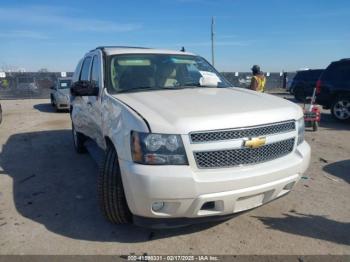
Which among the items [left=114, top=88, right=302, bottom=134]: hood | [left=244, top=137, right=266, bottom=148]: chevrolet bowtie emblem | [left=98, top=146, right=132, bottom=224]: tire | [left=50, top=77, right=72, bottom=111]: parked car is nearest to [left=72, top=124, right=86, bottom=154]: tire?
[left=114, top=88, right=302, bottom=134]: hood

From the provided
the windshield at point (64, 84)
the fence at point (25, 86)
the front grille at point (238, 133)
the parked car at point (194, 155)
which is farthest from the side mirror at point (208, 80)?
the fence at point (25, 86)

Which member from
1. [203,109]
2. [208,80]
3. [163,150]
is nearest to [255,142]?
[203,109]

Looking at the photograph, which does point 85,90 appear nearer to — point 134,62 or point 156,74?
point 134,62

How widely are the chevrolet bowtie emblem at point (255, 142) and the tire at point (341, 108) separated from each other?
8777 millimetres

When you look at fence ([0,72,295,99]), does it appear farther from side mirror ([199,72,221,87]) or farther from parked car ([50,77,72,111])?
side mirror ([199,72,221,87])

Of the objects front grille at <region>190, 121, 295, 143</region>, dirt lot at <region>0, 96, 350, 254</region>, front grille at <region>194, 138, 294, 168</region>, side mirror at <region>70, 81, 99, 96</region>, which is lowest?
dirt lot at <region>0, 96, 350, 254</region>

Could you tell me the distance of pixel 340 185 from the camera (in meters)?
4.86

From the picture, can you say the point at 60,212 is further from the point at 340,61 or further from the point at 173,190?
→ the point at 340,61

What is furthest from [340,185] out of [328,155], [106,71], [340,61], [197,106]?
[340,61]

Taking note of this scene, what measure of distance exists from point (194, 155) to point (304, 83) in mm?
15802

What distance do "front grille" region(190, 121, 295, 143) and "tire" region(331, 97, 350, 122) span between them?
27.7 ft

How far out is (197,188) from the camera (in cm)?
283

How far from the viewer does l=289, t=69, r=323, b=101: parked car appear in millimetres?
16688

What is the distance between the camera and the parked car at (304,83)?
1669 centimetres
